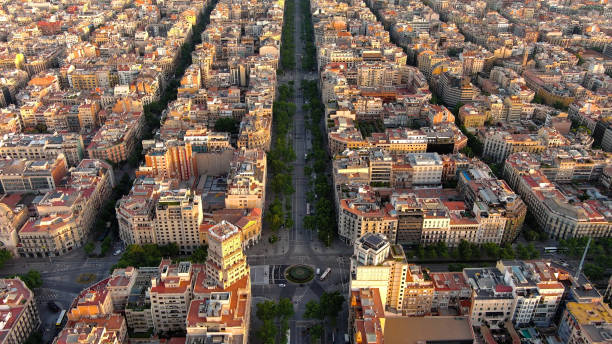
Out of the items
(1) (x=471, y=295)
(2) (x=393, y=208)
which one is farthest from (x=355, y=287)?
(2) (x=393, y=208)

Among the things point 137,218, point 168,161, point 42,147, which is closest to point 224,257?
point 137,218

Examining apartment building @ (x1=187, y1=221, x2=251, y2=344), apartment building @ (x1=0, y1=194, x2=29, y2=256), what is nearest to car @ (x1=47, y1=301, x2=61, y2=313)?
apartment building @ (x1=0, y1=194, x2=29, y2=256)

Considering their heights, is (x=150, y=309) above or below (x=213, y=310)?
below

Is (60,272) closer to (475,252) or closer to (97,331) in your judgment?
(97,331)

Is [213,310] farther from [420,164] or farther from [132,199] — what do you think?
[420,164]

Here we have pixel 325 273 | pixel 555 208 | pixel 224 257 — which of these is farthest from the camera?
pixel 555 208
